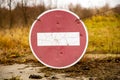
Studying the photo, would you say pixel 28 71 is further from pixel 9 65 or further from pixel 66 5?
pixel 66 5

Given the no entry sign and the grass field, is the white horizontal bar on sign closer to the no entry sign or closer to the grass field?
the no entry sign

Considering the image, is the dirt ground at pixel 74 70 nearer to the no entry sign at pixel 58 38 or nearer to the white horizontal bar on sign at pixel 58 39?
the no entry sign at pixel 58 38

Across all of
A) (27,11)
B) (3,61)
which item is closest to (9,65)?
(3,61)

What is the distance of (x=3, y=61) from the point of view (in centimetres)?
669

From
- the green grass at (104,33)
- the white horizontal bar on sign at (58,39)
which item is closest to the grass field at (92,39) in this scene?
the green grass at (104,33)

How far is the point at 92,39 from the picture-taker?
6.67 metres

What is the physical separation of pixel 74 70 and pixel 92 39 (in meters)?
0.37

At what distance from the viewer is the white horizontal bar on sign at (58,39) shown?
6609mm

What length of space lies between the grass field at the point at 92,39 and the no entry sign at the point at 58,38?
0.23 feet

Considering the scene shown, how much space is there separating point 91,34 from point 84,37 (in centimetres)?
8

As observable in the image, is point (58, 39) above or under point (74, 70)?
above

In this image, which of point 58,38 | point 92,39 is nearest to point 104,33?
point 92,39

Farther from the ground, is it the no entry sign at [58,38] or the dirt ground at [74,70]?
the no entry sign at [58,38]

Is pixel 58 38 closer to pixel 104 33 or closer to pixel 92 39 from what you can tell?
pixel 92 39
